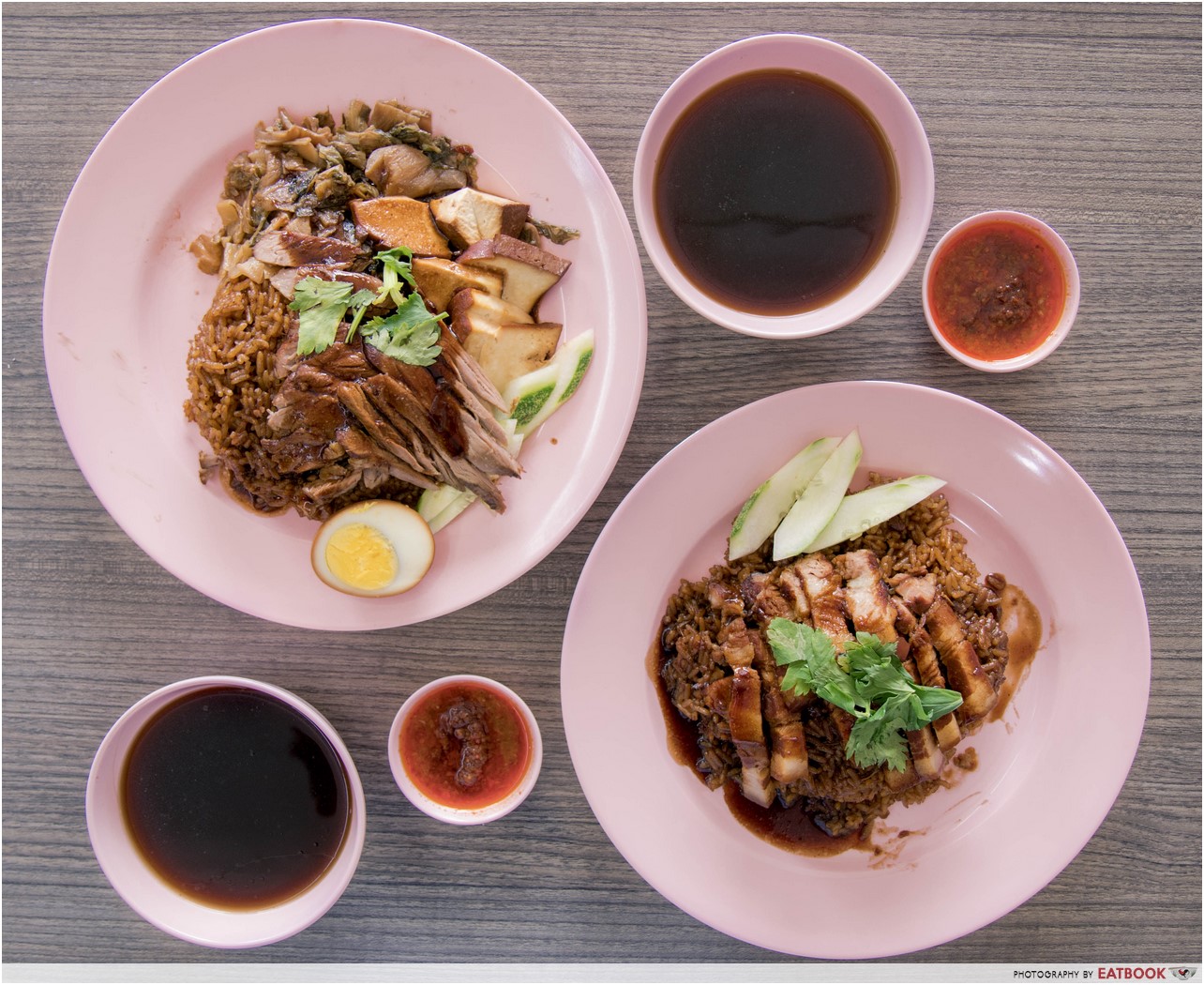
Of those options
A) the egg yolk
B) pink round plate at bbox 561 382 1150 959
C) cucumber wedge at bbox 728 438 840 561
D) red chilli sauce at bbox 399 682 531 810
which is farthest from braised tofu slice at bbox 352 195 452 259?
red chilli sauce at bbox 399 682 531 810

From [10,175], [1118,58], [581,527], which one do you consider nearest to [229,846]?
[581,527]

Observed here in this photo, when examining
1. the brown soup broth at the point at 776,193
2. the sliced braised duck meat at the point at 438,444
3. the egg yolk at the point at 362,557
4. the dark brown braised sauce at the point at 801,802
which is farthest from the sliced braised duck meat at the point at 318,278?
the dark brown braised sauce at the point at 801,802

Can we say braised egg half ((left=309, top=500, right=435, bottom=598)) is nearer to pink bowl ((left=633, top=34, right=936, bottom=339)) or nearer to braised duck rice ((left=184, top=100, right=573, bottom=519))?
braised duck rice ((left=184, top=100, right=573, bottom=519))

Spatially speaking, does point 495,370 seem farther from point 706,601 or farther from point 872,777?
point 872,777

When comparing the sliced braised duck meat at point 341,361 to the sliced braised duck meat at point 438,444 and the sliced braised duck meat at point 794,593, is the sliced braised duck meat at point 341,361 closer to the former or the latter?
the sliced braised duck meat at point 438,444

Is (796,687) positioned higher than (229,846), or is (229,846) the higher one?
(796,687)

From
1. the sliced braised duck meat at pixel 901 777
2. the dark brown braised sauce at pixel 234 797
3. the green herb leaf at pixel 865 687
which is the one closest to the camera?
the green herb leaf at pixel 865 687

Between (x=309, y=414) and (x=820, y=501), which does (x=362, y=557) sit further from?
(x=820, y=501)
